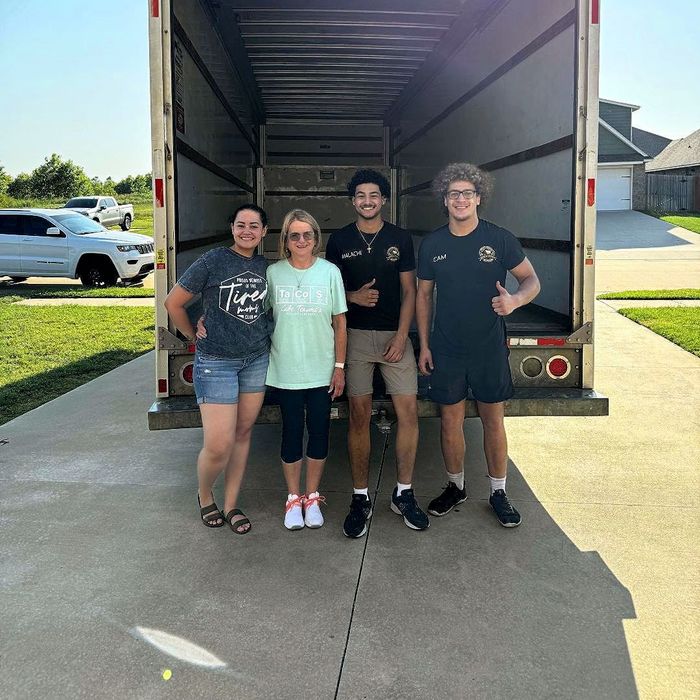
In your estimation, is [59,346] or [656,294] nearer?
[59,346]

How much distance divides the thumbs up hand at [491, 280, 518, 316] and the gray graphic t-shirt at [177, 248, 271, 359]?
1.11m

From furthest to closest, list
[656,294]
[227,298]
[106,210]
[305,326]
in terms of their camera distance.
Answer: [106,210] < [656,294] < [305,326] < [227,298]

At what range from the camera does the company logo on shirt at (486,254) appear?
3451 millimetres

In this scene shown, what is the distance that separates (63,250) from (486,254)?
489 inches

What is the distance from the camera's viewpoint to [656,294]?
1233 centimetres

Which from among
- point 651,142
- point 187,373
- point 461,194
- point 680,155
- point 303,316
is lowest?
point 187,373

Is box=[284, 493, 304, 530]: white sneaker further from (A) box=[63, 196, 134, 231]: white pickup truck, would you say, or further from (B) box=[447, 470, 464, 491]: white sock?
(A) box=[63, 196, 134, 231]: white pickup truck

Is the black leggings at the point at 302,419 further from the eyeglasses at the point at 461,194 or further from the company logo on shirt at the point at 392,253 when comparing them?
the eyeglasses at the point at 461,194

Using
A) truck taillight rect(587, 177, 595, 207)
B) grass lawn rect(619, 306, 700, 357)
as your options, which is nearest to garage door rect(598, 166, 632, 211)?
grass lawn rect(619, 306, 700, 357)

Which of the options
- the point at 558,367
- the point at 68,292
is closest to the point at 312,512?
the point at 558,367

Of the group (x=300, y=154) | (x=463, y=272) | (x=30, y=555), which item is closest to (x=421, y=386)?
(x=463, y=272)

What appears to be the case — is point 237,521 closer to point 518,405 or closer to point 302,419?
point 302,419

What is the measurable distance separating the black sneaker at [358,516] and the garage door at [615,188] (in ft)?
103

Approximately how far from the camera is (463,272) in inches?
137
